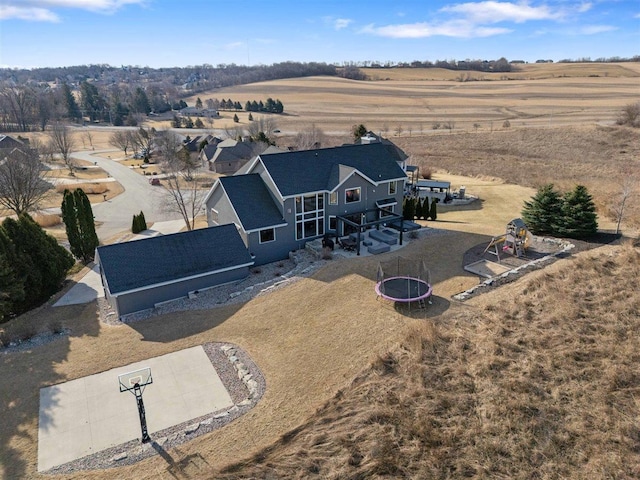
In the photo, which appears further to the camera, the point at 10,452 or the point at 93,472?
the point at 10,452

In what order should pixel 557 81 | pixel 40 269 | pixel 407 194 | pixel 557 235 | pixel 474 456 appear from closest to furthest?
pixel 474 456
pixel 40 269
pixel 557 235
pixel 407 194
pixel 557 81

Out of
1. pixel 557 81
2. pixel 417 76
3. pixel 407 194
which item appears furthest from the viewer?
pixel 417 76

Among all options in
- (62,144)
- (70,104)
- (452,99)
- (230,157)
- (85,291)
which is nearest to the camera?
(85,291)

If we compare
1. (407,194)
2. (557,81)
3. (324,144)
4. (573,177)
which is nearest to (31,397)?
(407,194)

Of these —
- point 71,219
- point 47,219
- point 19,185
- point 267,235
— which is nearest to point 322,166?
point 267,235

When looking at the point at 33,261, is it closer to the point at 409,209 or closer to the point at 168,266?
the point at 168,266

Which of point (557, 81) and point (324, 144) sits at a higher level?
point (557, 81)

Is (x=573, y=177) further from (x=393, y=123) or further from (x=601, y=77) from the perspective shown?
(x=601, y=77)
